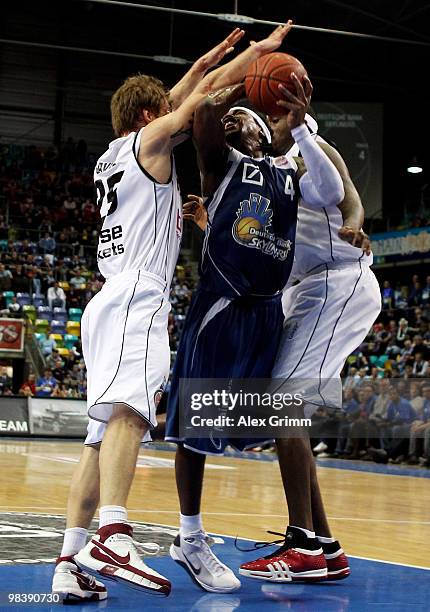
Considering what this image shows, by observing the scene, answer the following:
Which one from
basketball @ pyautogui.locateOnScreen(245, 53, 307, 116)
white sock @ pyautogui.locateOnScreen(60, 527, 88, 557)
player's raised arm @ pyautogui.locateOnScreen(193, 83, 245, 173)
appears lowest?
white sock @ pyautogui.locateOnScreen(60, 527, 88, 557)

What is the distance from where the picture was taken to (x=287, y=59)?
150 inches

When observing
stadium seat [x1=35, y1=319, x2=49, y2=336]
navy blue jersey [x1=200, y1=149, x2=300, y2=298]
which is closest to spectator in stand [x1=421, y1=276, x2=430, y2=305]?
stadium seat [x1=35, y1=319, x2=49, y2=336]

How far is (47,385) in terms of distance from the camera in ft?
64.2

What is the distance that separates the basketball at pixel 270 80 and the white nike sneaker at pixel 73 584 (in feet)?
6.09

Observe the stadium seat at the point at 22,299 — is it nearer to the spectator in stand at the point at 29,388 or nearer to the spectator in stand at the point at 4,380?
the spectator in stand at the point at 4,380

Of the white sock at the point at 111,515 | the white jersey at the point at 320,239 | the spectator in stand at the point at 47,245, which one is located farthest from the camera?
the spectator in stand at the point at 47,245

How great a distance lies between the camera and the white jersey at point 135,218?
3670 millimetres

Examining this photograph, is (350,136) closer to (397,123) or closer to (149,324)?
(397,123)

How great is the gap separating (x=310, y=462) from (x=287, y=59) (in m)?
1.63

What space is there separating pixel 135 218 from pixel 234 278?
1.84ft

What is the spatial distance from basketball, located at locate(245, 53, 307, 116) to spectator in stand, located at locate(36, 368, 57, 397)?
16100 millimetres

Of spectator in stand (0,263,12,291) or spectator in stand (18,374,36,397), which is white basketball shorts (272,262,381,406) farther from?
spectator in stand (0,263,12,291)

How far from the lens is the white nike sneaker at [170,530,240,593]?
12.5ft

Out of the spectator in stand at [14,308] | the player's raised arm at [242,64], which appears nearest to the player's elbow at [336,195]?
the player's raised arm at [242,64]
